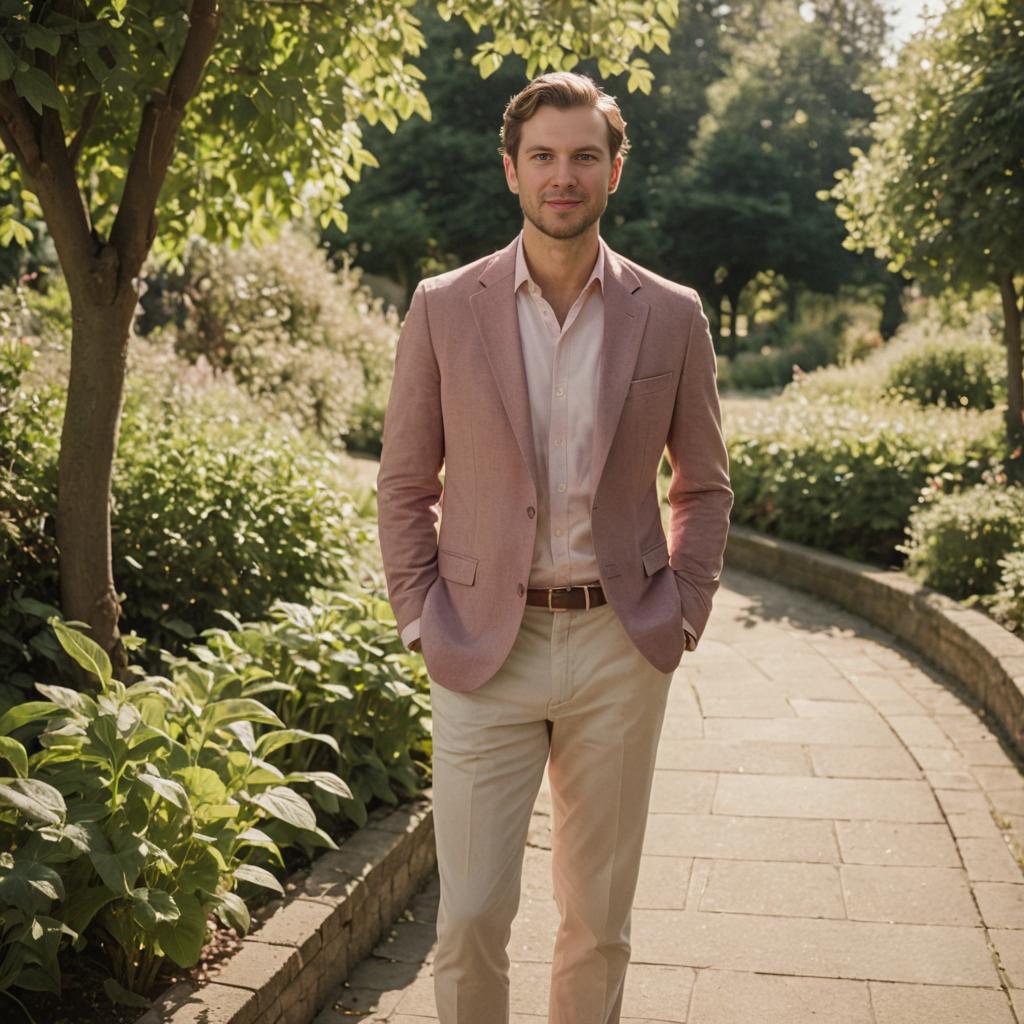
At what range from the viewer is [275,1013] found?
306 centimetres

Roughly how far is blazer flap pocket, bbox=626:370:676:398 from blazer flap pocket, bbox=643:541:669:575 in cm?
32

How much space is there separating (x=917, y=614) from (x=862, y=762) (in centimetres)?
216

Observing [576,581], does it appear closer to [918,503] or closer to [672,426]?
[672,426]

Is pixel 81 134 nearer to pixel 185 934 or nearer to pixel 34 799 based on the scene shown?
pixel 34 799

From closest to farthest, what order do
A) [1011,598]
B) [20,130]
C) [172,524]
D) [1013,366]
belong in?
[20,130], [172,524], [1011,598], [1013,366]

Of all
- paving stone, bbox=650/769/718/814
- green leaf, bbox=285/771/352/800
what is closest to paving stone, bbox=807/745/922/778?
paving stone, bbox=650/769/718/814

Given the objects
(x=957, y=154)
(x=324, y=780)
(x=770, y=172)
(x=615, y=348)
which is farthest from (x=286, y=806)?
(x=770, y=172)

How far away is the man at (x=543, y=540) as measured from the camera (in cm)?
255

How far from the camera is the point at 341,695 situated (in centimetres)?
402

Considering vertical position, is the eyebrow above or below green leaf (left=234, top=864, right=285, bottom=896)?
above

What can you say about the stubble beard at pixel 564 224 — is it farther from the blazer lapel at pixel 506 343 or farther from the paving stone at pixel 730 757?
the paving stone at pixel 730 757

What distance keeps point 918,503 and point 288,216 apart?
5.13 m

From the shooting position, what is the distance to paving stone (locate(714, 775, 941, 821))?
15.8ft

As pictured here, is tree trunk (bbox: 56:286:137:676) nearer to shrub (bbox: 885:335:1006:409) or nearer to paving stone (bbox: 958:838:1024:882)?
paving stone (bbox: 958:838:1024:882)
